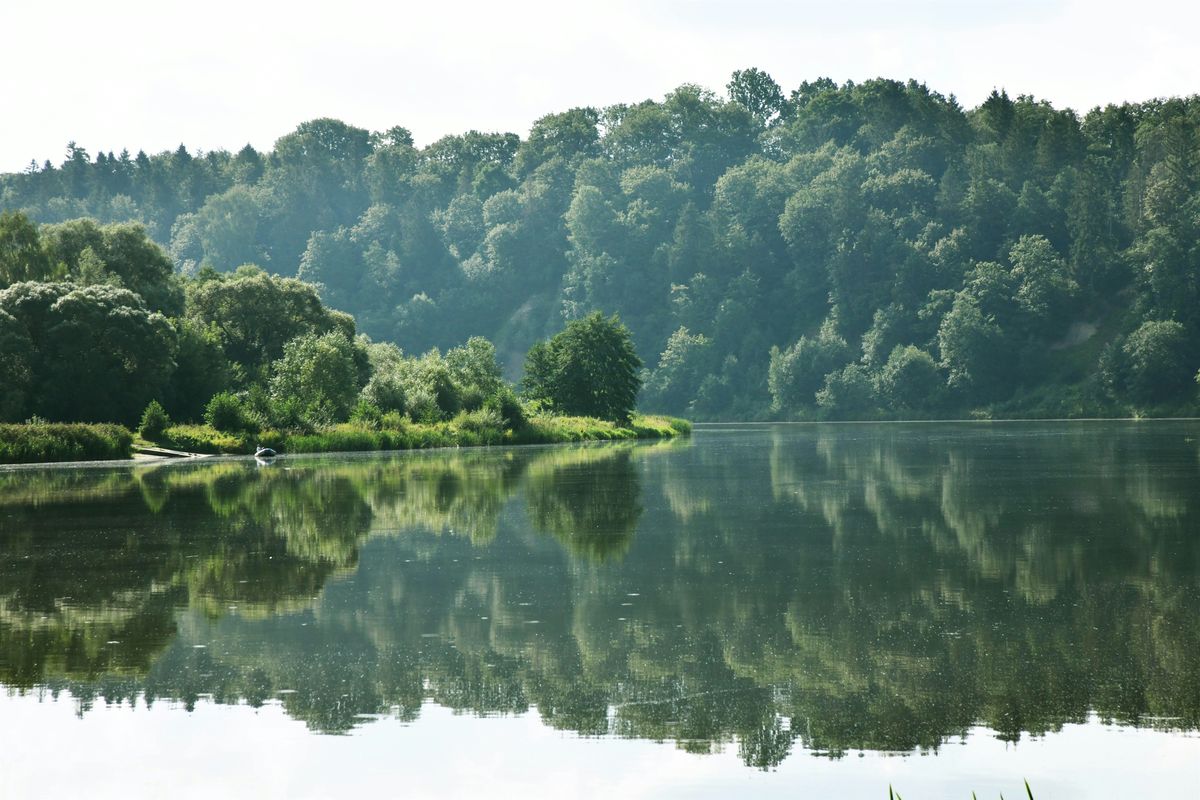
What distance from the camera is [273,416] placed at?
5741cm

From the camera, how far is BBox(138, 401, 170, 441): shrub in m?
53.2

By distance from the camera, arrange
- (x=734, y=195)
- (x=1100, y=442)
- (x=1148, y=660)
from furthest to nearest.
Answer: (x=734, y=195) < (x=1100, y=442) < (x=1148, y=660)

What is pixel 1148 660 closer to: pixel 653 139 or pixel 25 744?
pixel 25 744

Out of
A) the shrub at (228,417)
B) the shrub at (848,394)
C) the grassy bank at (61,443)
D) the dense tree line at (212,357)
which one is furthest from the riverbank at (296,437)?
the shrub at (848,394)

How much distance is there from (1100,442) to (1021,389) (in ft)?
213

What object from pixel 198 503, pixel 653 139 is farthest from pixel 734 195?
pixel 198 503

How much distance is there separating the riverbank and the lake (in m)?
23.5

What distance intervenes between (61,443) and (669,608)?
3847cm

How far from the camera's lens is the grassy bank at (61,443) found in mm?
45938

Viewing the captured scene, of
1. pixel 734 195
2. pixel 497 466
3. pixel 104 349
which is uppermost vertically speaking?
pixel 734 195

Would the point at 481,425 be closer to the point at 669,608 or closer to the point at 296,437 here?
the point at 296,437

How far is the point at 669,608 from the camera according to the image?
13992 mm

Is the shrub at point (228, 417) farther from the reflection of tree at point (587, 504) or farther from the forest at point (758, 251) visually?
the reflection of tree at point (587, 504)

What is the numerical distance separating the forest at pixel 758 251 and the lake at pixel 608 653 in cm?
4315
